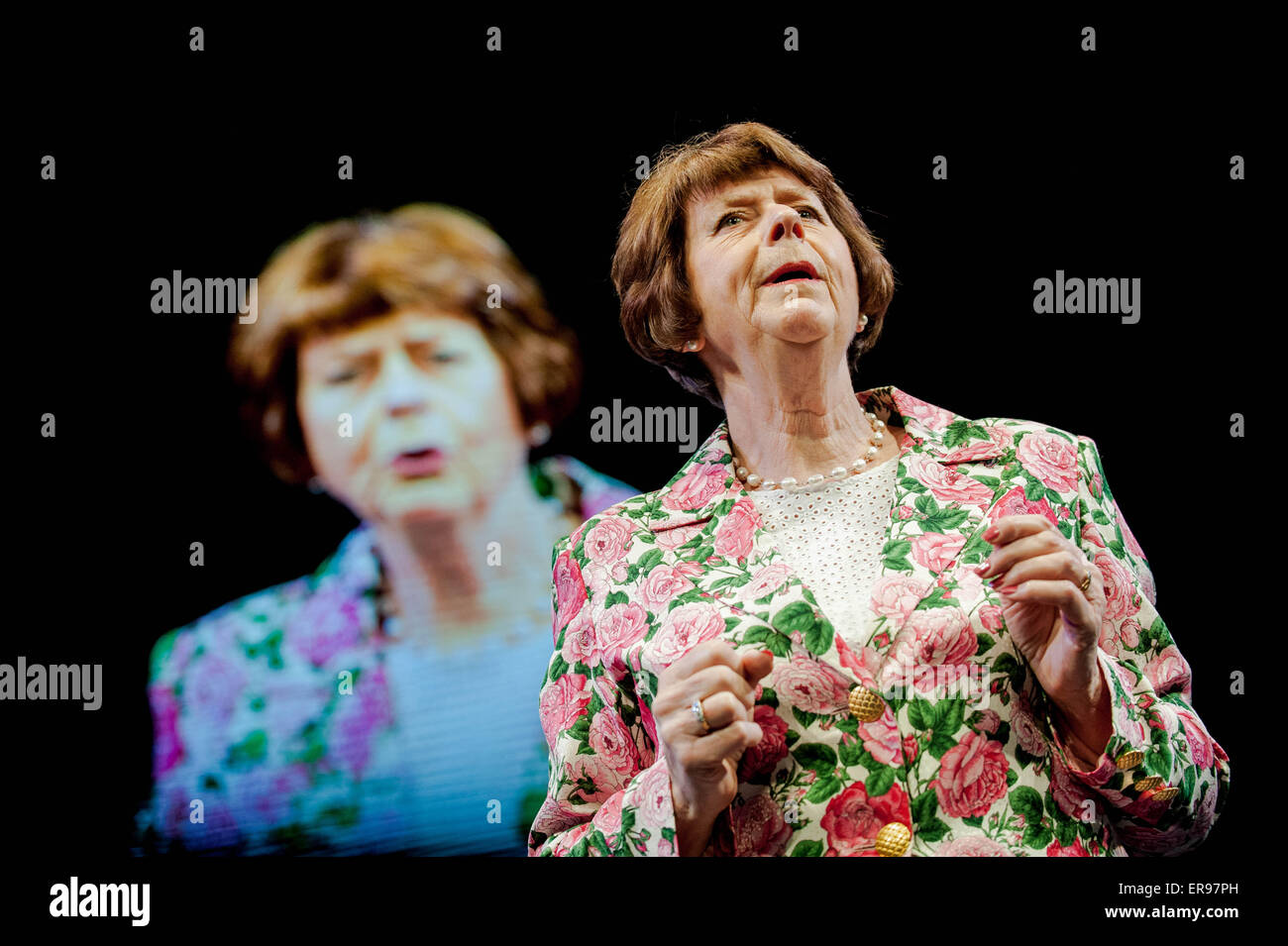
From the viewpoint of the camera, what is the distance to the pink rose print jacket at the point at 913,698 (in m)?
1.45

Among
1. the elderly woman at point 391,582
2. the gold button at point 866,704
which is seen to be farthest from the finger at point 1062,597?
the elderly woman at point 391,582

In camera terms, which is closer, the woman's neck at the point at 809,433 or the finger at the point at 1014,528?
the finger at the point at 1014,528

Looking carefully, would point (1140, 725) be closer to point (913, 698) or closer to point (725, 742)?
point (913, 698)

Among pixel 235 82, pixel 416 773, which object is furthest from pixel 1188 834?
pixel 235 82

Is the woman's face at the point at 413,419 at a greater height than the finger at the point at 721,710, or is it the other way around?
the woman's face at the point at 413,419

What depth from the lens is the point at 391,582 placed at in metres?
2.23

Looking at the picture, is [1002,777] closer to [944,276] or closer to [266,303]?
[944,276]

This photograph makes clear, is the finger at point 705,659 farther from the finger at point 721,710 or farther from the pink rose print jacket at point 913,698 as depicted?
the pink rose print jacket at point 913,698

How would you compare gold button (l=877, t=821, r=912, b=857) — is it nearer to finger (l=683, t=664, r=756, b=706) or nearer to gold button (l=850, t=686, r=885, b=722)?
gold button (l=850, t=686, r=885, b=722)

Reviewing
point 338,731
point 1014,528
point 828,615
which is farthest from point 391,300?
point 1014,528

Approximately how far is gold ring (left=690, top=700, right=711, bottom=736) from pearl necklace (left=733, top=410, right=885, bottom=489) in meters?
0.53

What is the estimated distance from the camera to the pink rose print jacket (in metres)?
1.45

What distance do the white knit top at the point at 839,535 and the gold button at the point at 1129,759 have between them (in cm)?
31

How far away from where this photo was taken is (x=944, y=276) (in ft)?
7.26
